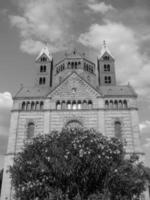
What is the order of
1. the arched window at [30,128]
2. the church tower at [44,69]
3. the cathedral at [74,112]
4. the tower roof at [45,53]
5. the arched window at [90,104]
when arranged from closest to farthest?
the cathedral at [74,112] < the arched window at [30,128] < the arched window at [90,104] < the church tower at [44,69] < the tower roof at [45,53]

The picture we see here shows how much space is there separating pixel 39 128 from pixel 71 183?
79.8 ft

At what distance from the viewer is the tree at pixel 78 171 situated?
19.9 meters

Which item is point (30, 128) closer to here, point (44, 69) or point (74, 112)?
point (74, 112)

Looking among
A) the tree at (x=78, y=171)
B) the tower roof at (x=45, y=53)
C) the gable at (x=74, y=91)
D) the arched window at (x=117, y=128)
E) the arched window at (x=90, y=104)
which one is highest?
the tower roof at (x=45, y=53)

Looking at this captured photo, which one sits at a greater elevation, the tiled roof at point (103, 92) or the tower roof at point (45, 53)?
the tower roof at point (45, 53)

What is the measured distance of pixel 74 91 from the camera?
152 ft

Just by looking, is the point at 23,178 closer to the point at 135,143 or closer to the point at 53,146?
the point at 53,146

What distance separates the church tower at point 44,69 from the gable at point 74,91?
8482mm

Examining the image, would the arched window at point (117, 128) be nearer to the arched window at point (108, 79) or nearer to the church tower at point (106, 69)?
the church tower at point (106, 69)

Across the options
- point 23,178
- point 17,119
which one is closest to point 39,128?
point 17,119

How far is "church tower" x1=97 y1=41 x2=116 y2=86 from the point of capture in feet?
179

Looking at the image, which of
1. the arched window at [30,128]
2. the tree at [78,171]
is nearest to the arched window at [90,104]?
the arched window at [30,128]

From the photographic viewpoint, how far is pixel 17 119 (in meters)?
44.3

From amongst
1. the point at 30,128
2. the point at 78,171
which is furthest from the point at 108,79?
the point at 78,171
